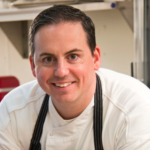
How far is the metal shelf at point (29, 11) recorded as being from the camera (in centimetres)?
145

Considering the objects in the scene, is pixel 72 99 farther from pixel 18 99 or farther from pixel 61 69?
pixel 18 99

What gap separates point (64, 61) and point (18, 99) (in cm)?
37

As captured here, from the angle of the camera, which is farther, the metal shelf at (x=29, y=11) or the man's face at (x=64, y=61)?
the metal shelf at (x=29, y=11)

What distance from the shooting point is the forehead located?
90 cm

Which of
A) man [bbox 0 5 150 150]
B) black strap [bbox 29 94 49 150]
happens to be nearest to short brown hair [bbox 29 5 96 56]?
man [bbox 0 5 150 150]

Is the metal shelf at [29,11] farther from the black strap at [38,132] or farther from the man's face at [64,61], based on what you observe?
the black strap at [38,132]

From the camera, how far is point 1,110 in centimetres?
116

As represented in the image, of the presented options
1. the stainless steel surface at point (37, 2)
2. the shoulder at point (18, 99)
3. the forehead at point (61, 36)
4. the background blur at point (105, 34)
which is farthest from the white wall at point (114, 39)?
the forehead at point (61, 36)

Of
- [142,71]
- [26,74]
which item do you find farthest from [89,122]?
[26,74]

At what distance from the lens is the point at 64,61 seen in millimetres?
913

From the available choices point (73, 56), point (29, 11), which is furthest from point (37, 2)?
point (73, 56)

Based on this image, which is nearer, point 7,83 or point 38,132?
point 38,132

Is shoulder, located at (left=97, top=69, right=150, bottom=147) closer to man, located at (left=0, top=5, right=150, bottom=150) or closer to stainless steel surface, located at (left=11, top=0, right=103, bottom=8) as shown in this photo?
man, located at (left=0, top=5, right=150, bottom=150)

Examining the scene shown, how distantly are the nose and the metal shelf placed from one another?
2.19 ft
